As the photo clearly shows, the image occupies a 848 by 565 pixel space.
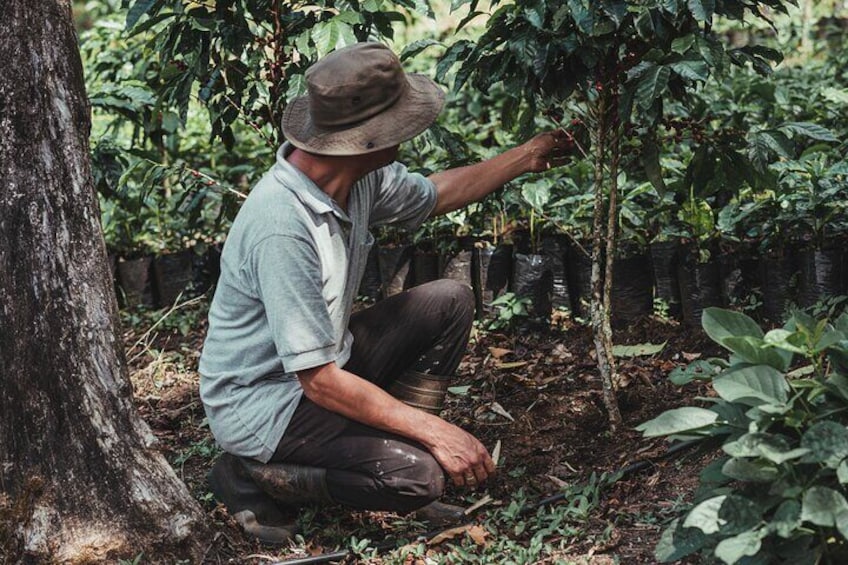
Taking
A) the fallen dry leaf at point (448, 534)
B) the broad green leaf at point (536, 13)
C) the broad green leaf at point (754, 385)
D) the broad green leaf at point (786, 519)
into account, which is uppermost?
the broad green leaf at point (536, 13)

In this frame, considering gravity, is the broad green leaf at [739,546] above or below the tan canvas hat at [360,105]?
below

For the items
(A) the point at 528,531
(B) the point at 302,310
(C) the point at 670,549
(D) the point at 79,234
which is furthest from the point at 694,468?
(D) the point at 79,234

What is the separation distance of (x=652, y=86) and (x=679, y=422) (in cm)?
95

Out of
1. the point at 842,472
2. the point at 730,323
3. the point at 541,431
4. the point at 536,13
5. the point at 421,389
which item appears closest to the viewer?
the point at 842,472

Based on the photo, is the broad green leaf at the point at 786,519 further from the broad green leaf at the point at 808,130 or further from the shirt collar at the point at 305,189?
the broad green leaf at the point at 808,130

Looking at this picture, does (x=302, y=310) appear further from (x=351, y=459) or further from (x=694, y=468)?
(x=694, y=468)

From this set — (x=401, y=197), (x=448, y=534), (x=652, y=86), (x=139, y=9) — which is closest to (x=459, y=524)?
(x=448, y=534)

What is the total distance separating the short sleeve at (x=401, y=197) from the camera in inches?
133

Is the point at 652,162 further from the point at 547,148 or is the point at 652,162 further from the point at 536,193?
the point at 536,193

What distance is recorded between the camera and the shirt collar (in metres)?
2.95

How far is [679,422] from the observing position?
7.91 ft

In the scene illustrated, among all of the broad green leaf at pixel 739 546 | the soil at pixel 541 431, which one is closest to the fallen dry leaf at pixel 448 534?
the soil at pixel 541 431

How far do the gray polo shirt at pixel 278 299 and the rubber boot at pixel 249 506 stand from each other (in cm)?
13

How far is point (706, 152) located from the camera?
129 inches
